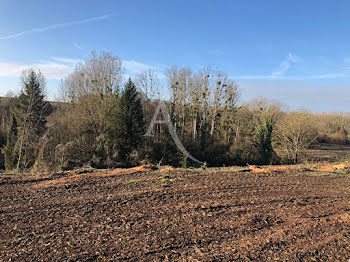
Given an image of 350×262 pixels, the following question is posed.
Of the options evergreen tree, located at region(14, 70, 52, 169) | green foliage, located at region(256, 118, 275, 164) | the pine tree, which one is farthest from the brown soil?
green foliage, located at region(256, 118, 275, 164)

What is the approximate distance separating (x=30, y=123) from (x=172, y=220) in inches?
673

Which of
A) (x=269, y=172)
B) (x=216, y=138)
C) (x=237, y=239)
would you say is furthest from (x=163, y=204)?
(x=216, y=138)

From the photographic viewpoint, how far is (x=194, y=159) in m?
25.4

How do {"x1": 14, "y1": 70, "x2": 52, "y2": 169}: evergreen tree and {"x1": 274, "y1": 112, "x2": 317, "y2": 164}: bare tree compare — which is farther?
{"x1": 274, "y1": 112, "x2": 317, "y2": 164}: bare tree

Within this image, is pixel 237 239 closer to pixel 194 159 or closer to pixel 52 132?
pixel 52 132

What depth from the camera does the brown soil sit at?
341 cm

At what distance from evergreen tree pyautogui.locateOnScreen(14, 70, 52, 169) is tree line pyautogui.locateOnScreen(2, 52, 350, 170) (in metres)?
0.06

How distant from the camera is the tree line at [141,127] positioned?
20188 mm

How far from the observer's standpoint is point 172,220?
14.7 ft

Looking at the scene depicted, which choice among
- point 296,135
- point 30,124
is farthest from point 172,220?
point 296,135

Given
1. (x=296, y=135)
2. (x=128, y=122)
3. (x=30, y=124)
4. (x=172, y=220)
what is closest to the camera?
(x=172, y=220)

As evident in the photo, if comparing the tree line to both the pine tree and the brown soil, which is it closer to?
the pine tree

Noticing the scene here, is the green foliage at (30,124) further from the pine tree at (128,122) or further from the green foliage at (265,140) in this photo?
the green foliage at (265,140)

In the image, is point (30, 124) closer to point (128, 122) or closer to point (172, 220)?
point (128, 122)
